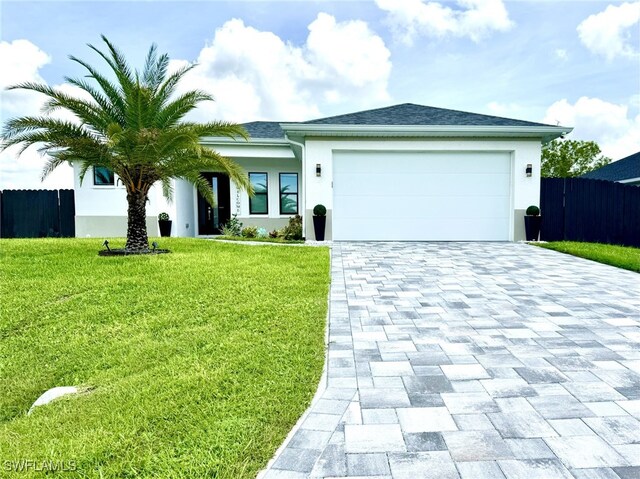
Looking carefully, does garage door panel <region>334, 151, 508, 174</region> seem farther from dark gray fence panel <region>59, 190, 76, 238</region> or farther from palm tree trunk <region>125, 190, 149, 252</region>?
dark gray fence panel <region>59, 190, 76, 238</region>

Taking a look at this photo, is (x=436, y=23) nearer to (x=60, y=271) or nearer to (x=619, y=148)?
(x=60, y=271)

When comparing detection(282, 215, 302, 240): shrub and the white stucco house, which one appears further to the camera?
detection(282, 215, 302, 240): shrub

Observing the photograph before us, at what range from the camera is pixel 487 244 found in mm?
10750

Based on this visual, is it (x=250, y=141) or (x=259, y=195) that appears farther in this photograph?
(x=259, y=195)

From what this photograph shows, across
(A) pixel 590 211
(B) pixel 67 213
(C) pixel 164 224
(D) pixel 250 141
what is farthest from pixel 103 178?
(A) pixel 590 211

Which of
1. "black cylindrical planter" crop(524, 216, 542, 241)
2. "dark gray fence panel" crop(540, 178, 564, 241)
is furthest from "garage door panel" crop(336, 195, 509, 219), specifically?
"dark gray fence panel" crop(540, 178, 564, 241)

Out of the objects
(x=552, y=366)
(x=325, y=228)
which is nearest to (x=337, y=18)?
(x=325, y=228)

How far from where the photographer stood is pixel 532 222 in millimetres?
11016

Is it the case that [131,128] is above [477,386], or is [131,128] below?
above

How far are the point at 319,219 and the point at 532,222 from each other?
6040 mm

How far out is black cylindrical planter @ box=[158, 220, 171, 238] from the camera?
1304 cm

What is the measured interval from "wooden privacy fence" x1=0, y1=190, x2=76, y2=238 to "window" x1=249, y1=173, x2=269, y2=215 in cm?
641

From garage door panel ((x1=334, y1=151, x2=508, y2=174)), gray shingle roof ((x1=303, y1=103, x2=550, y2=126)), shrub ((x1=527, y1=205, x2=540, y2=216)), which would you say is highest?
gray shingle roof ((x1=303, y1=103, x2=550, y2=126))

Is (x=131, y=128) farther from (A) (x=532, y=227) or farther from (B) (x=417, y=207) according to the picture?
(A) (x=532, y=227)
